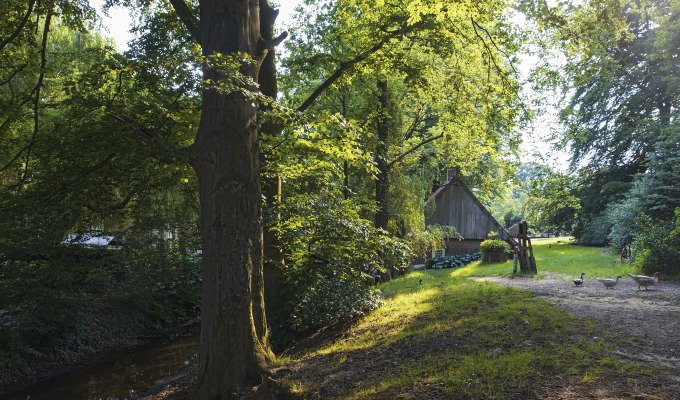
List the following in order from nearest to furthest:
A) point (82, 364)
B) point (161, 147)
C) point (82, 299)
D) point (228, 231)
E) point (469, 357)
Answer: point (469, 357) < point (228, 231) < point (161, 147) < point (82, 364) < point (82, 299)

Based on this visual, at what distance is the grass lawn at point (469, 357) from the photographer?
5.18 m

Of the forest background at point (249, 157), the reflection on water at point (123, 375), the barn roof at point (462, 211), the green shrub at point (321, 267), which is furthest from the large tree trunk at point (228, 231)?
the barn roof at point (462, 211)

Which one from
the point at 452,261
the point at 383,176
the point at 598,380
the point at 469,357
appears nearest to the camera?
the point at 598,380

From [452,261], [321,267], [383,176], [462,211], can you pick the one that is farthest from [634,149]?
[321,267]

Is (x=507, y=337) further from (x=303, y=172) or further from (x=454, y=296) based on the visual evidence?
(x=303, y=172)

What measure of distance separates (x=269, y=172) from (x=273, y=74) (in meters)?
2.55

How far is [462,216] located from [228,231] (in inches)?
1096

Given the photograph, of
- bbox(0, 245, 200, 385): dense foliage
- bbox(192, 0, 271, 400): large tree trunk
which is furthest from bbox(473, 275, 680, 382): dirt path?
bbox(0, 245, 200, 385): dense foliage

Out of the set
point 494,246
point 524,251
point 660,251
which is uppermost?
point 494,246

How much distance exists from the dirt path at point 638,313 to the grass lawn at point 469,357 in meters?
0.33

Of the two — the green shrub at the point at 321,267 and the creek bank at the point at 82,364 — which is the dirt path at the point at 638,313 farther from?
the creek bank at the point at 82,364

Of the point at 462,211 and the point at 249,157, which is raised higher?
the point at 462,211

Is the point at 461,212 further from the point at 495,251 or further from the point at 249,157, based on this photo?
the point at 249,157

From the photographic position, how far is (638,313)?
8312 millimetres
